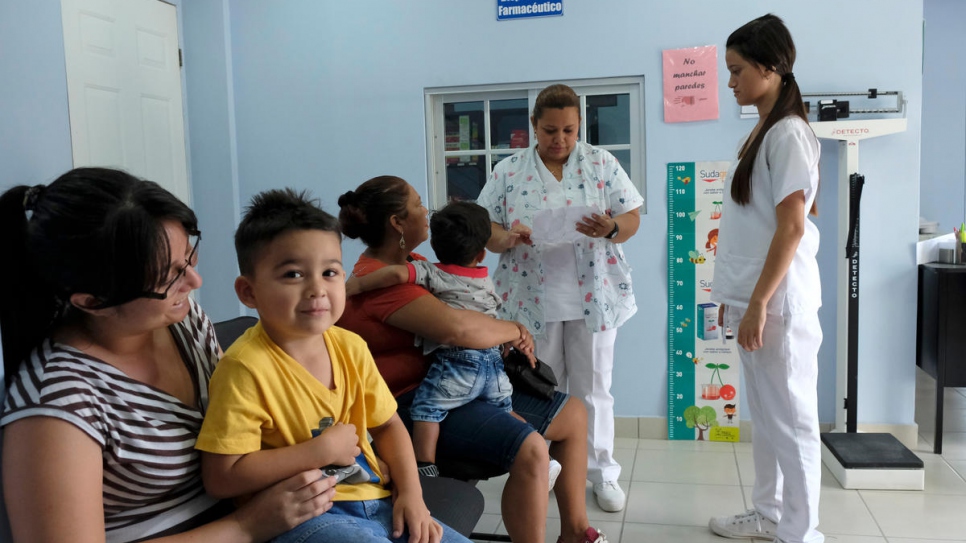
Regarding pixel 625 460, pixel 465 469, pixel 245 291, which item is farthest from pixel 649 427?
pixel 245 291

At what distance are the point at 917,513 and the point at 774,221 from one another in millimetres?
1415

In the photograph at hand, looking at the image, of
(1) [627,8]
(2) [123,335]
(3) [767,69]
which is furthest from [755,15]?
(2) [123,335]

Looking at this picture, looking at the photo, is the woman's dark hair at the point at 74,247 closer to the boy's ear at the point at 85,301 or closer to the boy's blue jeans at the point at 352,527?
the boy's ear at the point at 85,301

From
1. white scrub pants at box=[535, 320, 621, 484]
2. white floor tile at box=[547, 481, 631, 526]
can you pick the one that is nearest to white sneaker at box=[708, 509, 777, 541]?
white floor tile at box=[547, 481, 631, 526]

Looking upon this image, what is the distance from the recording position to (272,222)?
4.42ft

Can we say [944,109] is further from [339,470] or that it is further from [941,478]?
[339,470]

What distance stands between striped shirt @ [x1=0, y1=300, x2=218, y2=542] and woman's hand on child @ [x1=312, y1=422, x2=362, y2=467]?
0.20m

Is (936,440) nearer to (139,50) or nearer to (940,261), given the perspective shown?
(940,261)

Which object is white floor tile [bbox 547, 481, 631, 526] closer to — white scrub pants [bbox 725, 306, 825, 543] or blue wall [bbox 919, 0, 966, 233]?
white scrub pants [bbox 725, 306, 825, 543]

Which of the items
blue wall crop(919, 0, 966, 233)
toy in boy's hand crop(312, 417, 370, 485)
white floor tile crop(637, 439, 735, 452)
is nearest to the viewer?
toy in boy's hand crop(312, 417, 370, 485)

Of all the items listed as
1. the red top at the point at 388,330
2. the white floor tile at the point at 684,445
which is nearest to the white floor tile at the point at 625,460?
the white floor tile at the point at 684,445

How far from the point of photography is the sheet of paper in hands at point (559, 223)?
8.97 ft

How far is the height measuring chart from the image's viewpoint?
3652 millimetres

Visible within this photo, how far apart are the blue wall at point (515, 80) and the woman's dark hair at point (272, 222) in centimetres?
252
